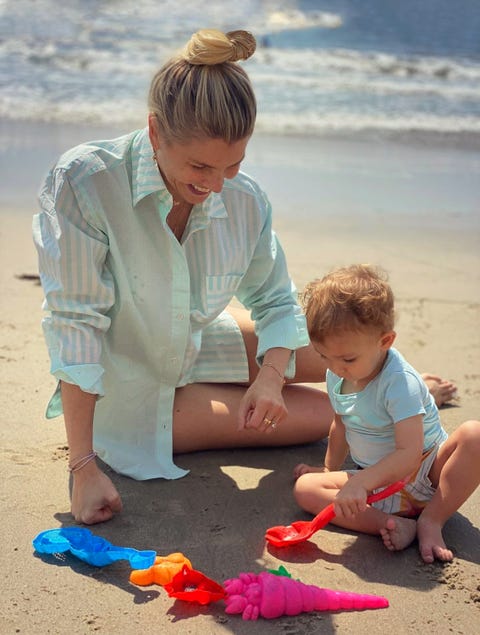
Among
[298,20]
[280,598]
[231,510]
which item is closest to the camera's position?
[280,598]

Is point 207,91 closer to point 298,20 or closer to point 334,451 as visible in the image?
point 334,451

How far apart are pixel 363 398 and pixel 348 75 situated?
1028 cm

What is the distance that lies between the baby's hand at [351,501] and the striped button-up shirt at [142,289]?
1.96 feet

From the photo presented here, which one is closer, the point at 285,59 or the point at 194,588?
the point at 194,588

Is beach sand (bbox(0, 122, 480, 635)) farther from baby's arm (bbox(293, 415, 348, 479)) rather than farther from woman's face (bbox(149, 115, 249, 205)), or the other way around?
woman's face (bbox(149, 115, 249, 205))

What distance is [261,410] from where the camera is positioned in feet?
8.27

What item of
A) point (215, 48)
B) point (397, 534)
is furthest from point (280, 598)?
point (215, 48)

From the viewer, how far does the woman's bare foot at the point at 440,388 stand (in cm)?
341

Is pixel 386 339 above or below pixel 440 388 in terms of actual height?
above

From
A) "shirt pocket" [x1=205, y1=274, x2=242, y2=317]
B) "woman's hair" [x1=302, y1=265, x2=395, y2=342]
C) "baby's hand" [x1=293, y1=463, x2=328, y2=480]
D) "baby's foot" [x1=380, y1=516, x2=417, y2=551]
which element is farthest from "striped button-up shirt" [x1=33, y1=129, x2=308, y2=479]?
"baby's foot" [x1=380, y1=516, x2=417, y2=551]

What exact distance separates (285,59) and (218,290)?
10540 mm

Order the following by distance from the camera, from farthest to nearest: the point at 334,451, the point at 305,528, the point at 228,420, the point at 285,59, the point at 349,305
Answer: the point at 285,59, the point at 228,420, the point at 334,451, the point at 305,528, the point at 349,305

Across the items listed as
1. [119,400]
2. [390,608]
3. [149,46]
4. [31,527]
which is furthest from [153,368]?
[149,46]

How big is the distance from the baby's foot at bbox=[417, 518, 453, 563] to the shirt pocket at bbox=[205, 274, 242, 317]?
92 centimetres
